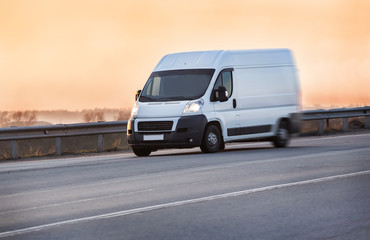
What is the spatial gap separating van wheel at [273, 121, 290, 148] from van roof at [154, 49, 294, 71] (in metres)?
1.59

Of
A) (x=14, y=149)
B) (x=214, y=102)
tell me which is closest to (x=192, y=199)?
(x=214, y=102)

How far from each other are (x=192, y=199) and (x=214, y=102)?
8.89 meters

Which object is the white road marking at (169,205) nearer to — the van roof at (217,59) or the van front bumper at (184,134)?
the van front bumper at (184,134)

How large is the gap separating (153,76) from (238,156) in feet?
11.6

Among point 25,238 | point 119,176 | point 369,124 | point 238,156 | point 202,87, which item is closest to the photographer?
point 25,238

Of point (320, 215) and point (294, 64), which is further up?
point (294, 64)

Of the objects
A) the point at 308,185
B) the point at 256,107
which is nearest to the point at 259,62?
the point at 256,107

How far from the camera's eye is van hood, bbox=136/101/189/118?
61.2ft

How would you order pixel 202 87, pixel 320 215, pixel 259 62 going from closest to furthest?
pixel 320 215 → pixel 202 87 → pixel 259 62

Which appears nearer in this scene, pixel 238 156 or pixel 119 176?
pixel 119 176

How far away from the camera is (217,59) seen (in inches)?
768

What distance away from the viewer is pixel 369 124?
105 feet

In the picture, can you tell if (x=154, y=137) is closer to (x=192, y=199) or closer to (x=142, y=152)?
(x=142, y=152)

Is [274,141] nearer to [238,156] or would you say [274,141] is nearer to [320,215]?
[238,156]
